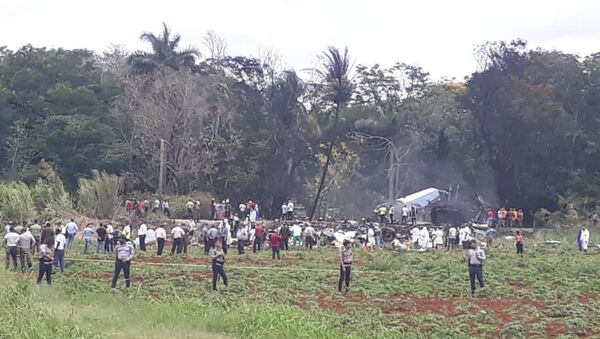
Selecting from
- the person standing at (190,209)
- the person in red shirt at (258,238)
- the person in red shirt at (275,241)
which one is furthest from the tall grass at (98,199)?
the person in red shirt at (275,241)

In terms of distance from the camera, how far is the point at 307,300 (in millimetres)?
22281

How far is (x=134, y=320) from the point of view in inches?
655

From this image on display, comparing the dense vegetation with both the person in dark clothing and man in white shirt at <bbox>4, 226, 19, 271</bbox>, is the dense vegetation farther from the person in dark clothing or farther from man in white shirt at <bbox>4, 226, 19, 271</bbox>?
man in white shirt at <bbox>4, 226, 19, 271</bbox>

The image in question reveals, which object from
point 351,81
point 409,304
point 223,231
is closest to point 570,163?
point 351,81

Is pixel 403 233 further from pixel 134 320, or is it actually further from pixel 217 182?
pixel 134 320

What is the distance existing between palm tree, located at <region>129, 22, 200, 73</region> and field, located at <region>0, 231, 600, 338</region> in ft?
83.6

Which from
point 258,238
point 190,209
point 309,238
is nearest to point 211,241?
point 258,238

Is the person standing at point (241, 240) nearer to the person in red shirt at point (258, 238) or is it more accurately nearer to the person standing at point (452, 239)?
the person in red shirt at point (258, 238)

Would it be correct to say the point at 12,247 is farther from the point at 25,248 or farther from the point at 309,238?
the point at 309,238

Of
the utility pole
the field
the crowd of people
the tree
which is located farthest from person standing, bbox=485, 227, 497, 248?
the utility pole

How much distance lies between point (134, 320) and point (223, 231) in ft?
60.6

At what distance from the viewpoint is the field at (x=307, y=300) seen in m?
16.1

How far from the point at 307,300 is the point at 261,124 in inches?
1408

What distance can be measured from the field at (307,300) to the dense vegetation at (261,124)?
20.3m
